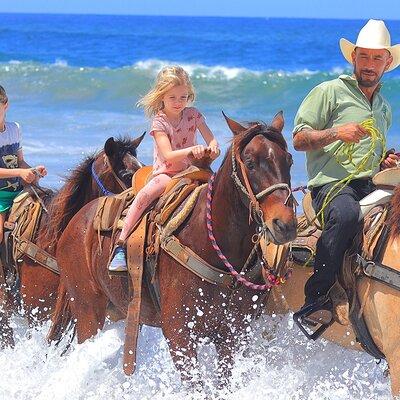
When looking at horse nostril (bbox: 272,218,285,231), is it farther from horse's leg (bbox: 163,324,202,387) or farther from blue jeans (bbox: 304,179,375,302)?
horse's leg (bbox: 163,324,202,387)

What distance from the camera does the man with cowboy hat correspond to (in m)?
5.18

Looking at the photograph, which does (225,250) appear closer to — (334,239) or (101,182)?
(334,239)

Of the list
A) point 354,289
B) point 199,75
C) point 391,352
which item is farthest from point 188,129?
point 199,75

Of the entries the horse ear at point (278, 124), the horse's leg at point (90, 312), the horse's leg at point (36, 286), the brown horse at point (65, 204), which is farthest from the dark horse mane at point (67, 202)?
the horse ear at point (278, 124)

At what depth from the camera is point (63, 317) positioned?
6.63m

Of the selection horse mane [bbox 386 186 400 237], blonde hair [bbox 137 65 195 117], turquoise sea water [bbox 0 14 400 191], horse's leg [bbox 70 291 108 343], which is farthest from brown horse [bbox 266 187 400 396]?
horse's leg [bbox 70 291 108 343]

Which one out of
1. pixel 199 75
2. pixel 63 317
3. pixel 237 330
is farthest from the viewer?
pixel 199 75

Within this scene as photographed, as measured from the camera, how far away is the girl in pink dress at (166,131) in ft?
18.3

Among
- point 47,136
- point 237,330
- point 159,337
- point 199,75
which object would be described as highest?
point 237,330

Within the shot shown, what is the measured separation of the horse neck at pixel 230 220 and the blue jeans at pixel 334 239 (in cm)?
39

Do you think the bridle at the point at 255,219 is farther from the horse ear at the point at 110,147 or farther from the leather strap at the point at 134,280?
the horse ear at the point at 110,147

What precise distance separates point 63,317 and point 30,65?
27.4 m

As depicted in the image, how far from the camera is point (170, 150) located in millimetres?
5520

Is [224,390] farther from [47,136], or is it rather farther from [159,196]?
[47,136]
